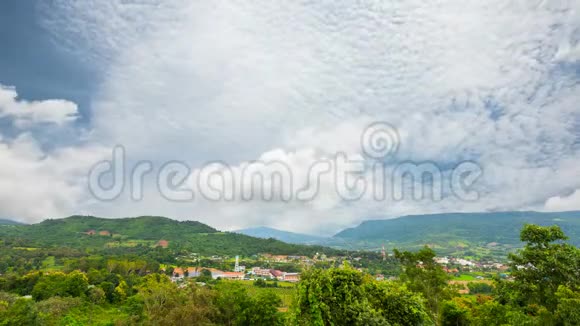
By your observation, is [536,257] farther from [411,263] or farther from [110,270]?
[110,270]

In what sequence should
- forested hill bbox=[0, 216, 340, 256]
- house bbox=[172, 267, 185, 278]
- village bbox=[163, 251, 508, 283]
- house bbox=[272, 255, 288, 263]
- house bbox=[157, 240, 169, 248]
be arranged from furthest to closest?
house bbox=[157, 240, 169, 248]
forested hill bbox=[0, 216, 340, 256]
house bbox=[272, 255, 288, 263]
village bbox=[163, 251, 508, 283]
house bbox=[172, 267, 185, 278]

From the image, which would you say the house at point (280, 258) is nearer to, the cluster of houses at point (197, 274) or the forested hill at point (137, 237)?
the forested hill at point (137, 237)

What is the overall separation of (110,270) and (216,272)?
87.7 feet

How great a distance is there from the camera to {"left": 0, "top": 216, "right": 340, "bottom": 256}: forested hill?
383 feet

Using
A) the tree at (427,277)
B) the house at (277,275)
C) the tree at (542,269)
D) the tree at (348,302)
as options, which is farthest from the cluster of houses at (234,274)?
the tree at (348,302)

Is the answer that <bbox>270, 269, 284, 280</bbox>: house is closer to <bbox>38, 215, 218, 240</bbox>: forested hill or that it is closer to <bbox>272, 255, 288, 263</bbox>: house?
<bbox>272, 255, 288, 263</bbox>: house

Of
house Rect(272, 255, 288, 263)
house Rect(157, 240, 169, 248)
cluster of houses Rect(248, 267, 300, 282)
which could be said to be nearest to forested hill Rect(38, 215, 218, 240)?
house Rect(157, 240, 169, 248)

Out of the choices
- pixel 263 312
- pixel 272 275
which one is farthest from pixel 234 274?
pixel 263 312

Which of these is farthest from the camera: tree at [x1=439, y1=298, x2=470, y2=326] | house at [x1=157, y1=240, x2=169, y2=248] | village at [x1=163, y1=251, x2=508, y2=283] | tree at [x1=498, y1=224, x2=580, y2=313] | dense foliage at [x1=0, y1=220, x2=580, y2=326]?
house at [x1=157, y1=240, x2=169, y2=248]

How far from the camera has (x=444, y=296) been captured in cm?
2461

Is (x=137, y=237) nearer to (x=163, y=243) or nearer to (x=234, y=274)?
(x=163, y=243)

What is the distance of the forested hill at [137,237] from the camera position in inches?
4599

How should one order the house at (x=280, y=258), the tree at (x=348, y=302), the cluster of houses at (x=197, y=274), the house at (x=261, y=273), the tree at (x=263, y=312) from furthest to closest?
the house at (x=280, y=258) < the house at (x=261, y=273) < the cluster of houses at (x=197, y=274) < the tree at (x=263, y=312) < the tree at (x=348, y=302)

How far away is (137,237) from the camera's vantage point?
447 feet
